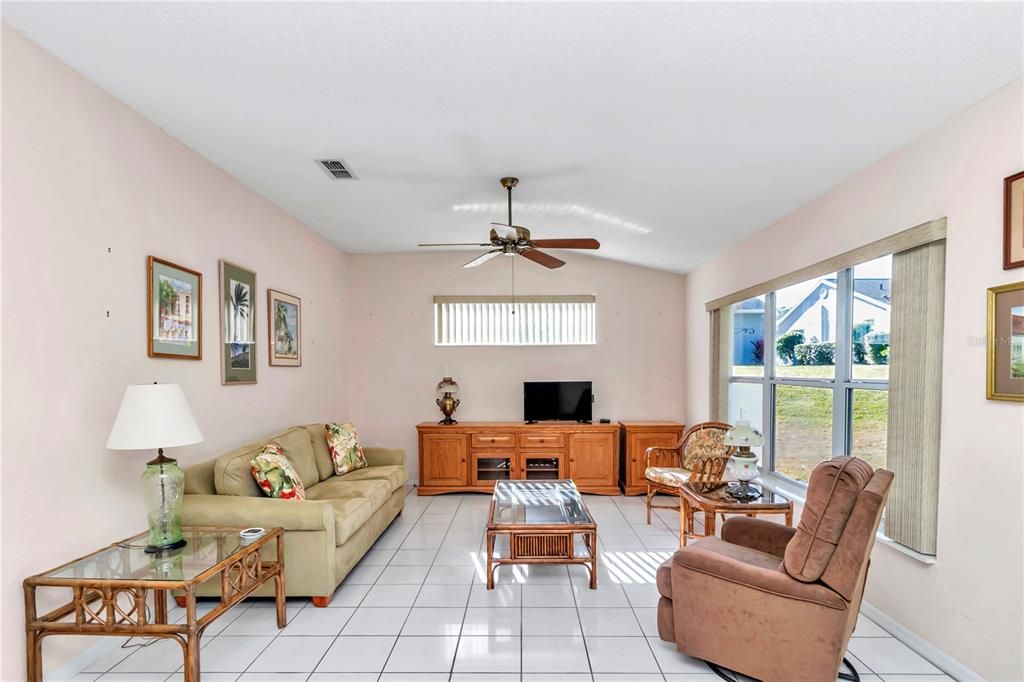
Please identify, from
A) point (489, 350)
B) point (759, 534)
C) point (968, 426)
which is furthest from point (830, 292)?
point (489, 350)

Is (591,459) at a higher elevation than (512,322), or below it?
below

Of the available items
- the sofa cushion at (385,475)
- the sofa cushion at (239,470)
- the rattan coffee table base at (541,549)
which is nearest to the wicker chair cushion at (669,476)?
the rattan coffee table base at (541,549)

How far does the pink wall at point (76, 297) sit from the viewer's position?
83.3 inches

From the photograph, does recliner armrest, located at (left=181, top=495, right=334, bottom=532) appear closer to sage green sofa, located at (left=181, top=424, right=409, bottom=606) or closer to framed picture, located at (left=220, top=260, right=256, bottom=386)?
sage green sofa, located at (left=181, top=424, right=409, bottom=606)

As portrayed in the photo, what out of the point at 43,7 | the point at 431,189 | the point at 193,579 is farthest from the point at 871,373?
the point at 43,7

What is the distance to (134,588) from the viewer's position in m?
2.16

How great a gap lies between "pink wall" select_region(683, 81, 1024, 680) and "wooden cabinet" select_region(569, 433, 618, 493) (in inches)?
119

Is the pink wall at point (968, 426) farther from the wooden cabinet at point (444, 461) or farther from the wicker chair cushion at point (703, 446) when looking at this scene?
the wooden cabinet at point (444, 461)

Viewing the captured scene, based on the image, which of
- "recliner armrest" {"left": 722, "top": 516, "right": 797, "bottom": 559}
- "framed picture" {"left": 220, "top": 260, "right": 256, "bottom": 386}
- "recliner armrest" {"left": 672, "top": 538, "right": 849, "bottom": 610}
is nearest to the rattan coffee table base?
"recliner armrest" {"left": 722, "top": 516, "right": 797, "bottom": 559}

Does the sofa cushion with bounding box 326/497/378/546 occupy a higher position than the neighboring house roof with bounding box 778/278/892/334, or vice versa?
the neighboring house roof with bounding box 778/278/892/334

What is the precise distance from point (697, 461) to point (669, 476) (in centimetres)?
40

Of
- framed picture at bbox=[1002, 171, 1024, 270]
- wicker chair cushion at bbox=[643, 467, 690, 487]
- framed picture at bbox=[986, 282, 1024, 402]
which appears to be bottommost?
wicker chair cushion at bbox=[643, 467, 690, 487]

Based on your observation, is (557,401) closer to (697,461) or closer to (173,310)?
(697,461)

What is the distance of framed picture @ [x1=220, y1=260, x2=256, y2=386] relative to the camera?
3.65 metres
